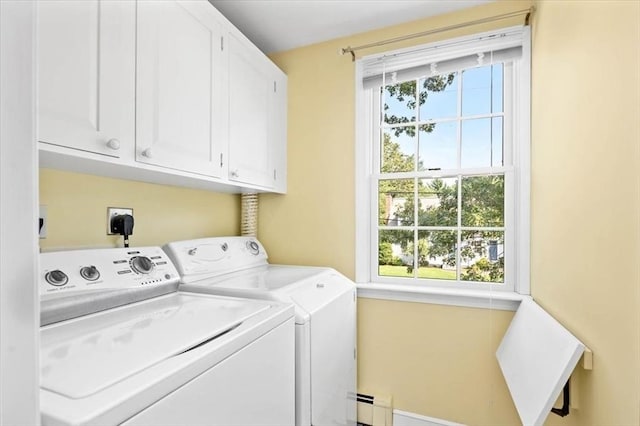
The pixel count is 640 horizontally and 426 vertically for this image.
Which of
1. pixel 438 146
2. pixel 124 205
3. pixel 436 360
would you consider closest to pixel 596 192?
pixel 438 146

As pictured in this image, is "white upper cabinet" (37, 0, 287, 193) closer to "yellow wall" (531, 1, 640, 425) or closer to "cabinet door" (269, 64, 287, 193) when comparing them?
"cabinet door" (269, 64, 287, 193)

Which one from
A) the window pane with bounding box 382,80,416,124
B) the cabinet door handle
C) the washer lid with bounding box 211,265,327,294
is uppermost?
the window pane with bounding box 382,80,416,124

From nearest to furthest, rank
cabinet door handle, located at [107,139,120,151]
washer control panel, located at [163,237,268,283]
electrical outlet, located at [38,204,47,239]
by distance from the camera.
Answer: cabinet door handle, located at [107,139,120,151] → electrical outlet, located at [38,204,47,239] → washer control panel, located at [163,237,268,283]

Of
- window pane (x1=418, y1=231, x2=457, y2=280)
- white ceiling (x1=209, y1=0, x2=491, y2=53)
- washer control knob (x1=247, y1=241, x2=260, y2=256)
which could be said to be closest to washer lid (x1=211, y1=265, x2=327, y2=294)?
washer control knob (x1=247, y1=241, x2=260, y2=256)

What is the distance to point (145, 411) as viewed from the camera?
602mm

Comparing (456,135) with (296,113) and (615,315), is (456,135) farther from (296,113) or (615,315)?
(615,315)

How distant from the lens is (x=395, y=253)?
83.7 inches

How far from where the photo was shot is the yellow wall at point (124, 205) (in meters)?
1.27

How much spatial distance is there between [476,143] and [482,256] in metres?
0.70

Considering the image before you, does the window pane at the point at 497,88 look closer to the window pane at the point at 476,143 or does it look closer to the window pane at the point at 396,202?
the window pane at the point at 476,143

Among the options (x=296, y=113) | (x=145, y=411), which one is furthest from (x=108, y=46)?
(x=296, y=113)

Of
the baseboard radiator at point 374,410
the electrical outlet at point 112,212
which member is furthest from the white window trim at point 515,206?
the electrical outlet at point 112,212

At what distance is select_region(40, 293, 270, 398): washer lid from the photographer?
632mm

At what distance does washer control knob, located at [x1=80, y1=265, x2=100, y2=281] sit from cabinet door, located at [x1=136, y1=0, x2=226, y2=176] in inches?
A: 17.4
